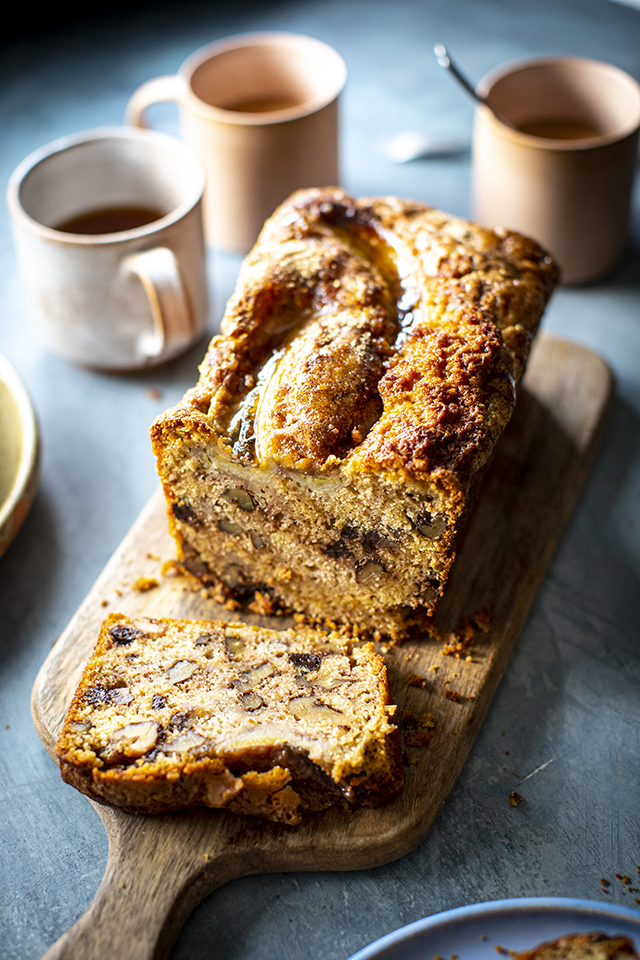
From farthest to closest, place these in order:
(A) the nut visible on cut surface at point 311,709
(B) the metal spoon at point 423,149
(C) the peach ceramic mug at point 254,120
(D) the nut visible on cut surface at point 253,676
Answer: (B) the metal spoon at point 423,149 → (C) the peach ceramic mug at point 254,120 → (D) the nut visible on cut surface at point 253,676 → (A) the nut visible on cut surface at point 311,709

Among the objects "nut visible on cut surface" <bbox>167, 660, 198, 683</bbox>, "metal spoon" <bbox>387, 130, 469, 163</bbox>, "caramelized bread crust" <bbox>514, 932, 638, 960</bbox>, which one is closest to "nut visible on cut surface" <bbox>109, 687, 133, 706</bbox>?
"nut visible on cut surface" <bbox>167, 660, 198, 683</bbox>

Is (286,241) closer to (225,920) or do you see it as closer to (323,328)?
(323,328)

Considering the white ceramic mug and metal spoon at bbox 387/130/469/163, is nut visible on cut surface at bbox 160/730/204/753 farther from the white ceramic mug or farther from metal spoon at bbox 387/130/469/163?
metal spoon at bbox 387/130/469/163

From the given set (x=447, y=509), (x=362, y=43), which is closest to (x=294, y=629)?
(x=447, y=509)

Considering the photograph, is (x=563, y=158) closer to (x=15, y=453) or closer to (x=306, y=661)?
(x=306, y=661)

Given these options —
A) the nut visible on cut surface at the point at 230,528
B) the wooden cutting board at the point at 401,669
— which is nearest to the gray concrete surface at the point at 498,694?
the wooden cutting board at the point at 401,669

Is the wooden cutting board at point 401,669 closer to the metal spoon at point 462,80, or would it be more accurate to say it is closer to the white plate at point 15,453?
the white plate at point 15,453

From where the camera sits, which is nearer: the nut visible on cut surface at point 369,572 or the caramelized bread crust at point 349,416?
the caramelized bread crust at point 349,416

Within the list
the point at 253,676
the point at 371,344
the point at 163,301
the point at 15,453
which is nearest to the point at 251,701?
the point at 253,676
